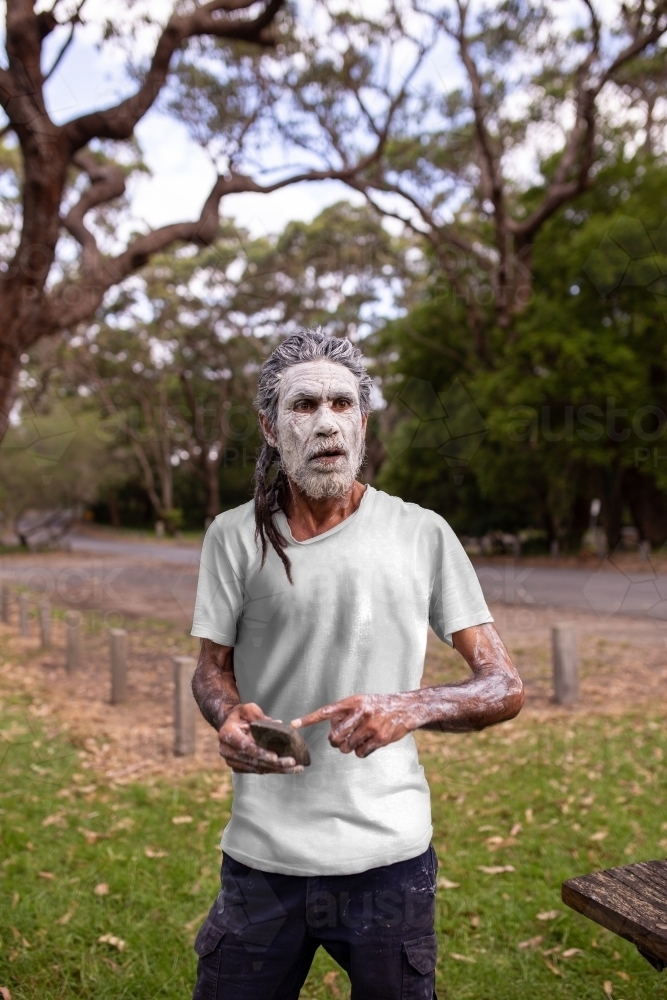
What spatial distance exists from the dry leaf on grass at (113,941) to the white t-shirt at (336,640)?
88.5 inches

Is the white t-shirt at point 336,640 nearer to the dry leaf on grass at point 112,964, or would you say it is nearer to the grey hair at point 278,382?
the grey hair at point 278,382

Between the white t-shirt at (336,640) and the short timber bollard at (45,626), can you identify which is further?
the short timber bollard at (45,626)

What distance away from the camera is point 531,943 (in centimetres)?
335

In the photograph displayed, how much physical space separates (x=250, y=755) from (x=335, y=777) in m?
0.29

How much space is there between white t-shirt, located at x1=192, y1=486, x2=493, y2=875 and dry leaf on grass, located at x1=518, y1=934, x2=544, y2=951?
7.34 feet

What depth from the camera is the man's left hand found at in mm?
1228

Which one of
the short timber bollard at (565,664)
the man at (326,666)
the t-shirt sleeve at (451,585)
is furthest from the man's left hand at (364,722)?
the short timber bollard at (565,664)

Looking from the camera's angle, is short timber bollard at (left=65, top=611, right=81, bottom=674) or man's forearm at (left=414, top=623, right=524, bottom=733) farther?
short timber bollard at (left=65, top=611, right=81, bottom=674)

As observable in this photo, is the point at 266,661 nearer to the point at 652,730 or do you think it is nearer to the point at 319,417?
the point at 319,417

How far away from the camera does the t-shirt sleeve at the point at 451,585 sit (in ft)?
4.90

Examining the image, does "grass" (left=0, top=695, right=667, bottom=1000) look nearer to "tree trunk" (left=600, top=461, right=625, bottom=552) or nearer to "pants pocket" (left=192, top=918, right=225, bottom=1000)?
"pants pocket" (left=192, top=918, right=225, bottom=1000)

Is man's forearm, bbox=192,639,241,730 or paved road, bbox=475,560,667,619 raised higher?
man's forearm, bbox=192,639,241,730

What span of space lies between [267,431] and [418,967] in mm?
1073

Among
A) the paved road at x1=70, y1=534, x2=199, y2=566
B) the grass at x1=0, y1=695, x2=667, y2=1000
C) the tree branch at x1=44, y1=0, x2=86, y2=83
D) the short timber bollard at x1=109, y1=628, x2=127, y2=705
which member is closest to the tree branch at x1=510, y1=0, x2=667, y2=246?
the tree branch at x1=44, y1=0, x2=86, y2=83
